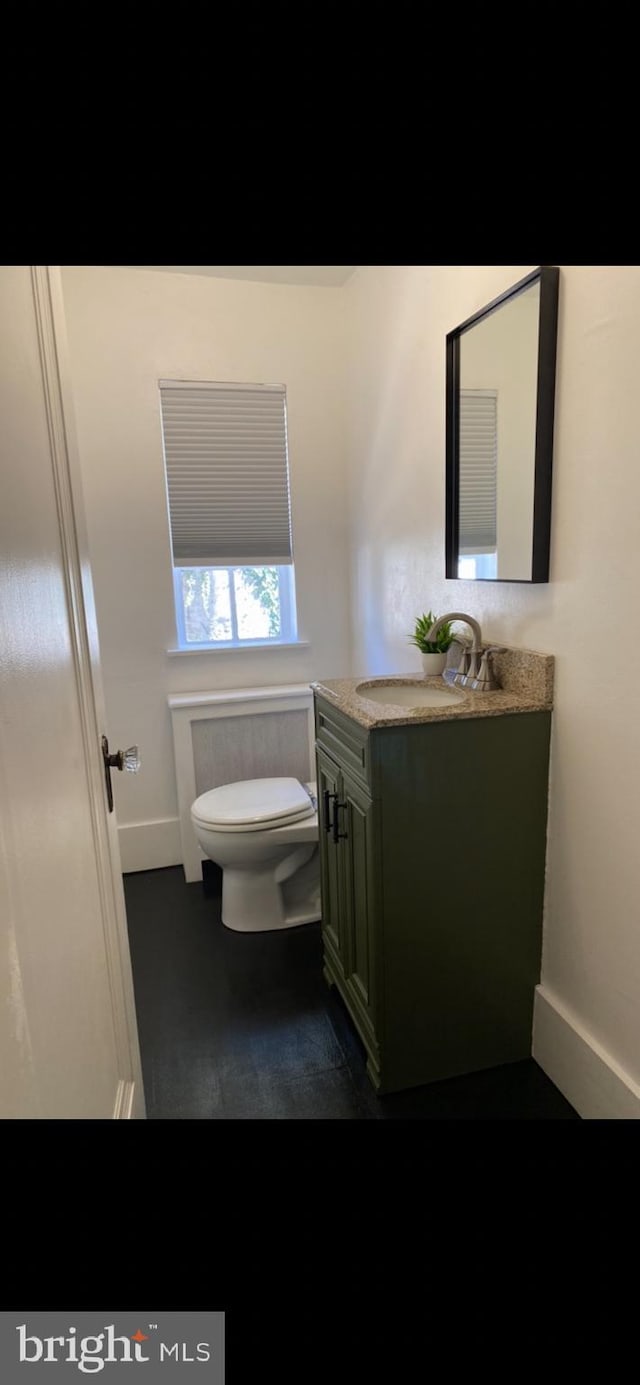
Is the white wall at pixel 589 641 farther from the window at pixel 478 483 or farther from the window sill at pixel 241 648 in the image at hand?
the window sill at pixel 241 648

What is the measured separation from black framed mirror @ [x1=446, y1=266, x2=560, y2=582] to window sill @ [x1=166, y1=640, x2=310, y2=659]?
113 centimetres

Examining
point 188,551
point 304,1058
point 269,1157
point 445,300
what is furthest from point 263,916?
point 445,300

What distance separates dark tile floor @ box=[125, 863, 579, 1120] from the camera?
1549 mm

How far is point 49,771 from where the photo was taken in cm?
81

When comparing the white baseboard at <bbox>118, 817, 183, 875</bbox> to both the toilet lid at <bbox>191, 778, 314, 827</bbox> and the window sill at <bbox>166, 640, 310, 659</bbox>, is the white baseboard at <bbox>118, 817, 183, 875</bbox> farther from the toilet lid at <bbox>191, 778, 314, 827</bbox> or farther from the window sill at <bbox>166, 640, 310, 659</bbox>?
the window sill at <bbox>166, 640, 310, 659</bbox>

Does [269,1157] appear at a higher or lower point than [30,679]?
lower

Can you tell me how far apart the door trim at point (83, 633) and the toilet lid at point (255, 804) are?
32.8 inches

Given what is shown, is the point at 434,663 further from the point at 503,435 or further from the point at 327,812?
the point at 503,435

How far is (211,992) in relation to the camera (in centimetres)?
203

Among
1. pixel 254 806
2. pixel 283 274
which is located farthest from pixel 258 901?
pixel 283 274

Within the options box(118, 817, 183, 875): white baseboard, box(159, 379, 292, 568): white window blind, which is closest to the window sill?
box(159, 379, 292, 568): white window blind

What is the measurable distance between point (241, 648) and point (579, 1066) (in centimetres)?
198
